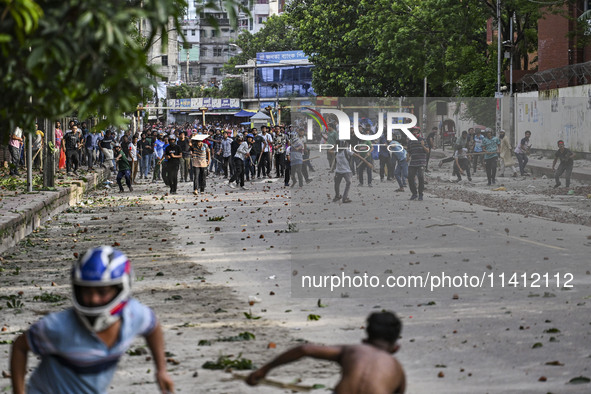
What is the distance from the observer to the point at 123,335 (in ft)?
13.1

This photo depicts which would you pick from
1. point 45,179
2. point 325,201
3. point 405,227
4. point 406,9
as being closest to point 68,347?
point 405,227

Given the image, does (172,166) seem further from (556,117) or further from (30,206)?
(556,117)

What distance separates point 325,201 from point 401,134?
253 centimetres

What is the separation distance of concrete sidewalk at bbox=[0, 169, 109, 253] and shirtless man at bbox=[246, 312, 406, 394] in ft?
Result: 37.3

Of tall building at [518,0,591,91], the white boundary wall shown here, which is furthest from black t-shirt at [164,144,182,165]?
tall building at [518,0,591,91]

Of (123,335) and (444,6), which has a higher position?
(444,6)

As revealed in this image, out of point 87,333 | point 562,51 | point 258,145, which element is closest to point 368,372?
point 87,333

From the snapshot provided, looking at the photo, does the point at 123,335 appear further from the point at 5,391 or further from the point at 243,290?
the point at 243,290

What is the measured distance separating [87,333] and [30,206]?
1467cm

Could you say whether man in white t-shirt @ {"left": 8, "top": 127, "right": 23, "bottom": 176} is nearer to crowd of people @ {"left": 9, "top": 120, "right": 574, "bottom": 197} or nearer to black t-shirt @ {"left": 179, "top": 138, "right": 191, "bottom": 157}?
crowd of people @ {"left": 9, "top": 120, "right": 574, "bottom": 197}

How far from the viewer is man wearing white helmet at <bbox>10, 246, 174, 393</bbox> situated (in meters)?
3.82

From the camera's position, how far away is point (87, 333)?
155 inches

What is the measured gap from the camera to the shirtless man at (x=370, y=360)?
377cm

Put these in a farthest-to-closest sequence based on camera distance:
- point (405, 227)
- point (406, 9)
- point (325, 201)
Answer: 1. point (406, 9)
2. point (325, 201)
3. point (405, 227)
